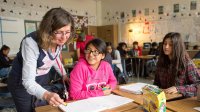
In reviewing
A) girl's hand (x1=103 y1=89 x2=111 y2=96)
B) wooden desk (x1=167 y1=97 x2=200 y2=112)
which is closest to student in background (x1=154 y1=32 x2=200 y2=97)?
wooden desk (x1=167 y1=97 x2=200 y2=112)

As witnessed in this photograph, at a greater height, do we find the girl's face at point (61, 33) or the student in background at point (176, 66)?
the girl's face at point (61, 33)

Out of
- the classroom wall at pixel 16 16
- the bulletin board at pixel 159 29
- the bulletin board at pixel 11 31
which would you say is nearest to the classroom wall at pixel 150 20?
the bulletin board at pixel 159 29

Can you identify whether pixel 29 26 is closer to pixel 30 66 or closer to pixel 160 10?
pixel 160 10

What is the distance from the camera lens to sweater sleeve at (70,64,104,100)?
1.31 m

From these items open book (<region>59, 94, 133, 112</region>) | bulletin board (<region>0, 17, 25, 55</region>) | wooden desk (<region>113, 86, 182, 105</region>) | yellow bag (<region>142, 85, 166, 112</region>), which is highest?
bulletin board (<region>0, 17, 25, 55</region>)

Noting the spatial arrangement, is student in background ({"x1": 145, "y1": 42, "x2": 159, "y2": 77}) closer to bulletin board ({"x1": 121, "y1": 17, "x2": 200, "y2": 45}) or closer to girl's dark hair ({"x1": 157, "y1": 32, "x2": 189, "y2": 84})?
bulletin board ({"x1": 121, "y1": 17, "x2": 200, "y2": 45})

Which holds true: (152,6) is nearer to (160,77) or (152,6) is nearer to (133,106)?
(160,77)

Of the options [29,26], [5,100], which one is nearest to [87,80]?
[5,100]

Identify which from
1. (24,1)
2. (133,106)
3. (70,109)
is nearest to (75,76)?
(70,109)

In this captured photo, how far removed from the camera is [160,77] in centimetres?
176

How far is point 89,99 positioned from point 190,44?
5.47 m

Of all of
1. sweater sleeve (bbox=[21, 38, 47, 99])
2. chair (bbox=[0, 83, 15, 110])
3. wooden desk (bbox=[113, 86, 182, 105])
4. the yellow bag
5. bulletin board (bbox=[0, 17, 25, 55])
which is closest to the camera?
the yellow bag

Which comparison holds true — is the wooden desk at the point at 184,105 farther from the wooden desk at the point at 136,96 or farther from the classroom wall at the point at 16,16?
the classroom wall at the point at 16,16

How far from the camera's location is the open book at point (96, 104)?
1.05 metres
